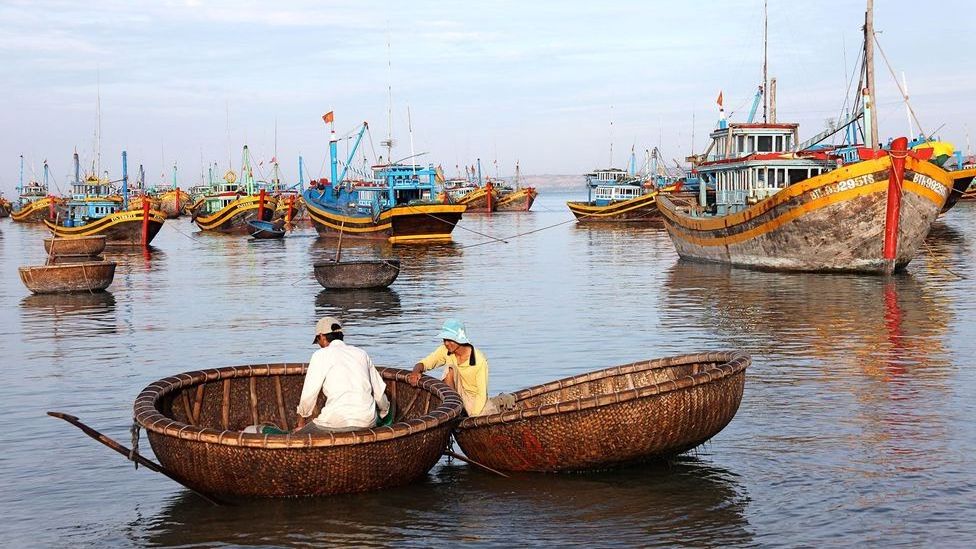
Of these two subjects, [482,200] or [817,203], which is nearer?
[817,203]

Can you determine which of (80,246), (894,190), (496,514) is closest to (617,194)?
(80,246)

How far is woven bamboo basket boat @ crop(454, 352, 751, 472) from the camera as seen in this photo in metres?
8.80

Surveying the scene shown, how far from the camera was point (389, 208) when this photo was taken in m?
52.9

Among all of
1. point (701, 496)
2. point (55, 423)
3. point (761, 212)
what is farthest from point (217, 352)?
point (761, 212)

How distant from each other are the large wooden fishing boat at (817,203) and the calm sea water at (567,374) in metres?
0.85

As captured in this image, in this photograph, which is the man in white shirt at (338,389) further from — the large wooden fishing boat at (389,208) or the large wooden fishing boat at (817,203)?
the large wooden fishing boat at (389,208)

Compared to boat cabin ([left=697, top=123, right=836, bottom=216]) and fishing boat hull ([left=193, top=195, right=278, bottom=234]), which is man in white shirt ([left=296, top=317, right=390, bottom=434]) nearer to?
boat cabin ([left=697, top=123, right=836, bottom=216])

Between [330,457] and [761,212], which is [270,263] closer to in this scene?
[761,212]

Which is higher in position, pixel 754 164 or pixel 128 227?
pixel 754 164

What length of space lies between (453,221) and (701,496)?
1735 inches

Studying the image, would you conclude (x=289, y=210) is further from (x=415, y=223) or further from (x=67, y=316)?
(x=67, y=316)

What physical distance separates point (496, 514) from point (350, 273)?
19.0 meters

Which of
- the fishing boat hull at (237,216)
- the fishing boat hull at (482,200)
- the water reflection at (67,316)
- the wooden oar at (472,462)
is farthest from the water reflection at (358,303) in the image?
the fishing boat hull at (482,200)

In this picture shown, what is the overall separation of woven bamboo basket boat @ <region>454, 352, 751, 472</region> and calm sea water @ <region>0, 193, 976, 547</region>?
0.76ft
